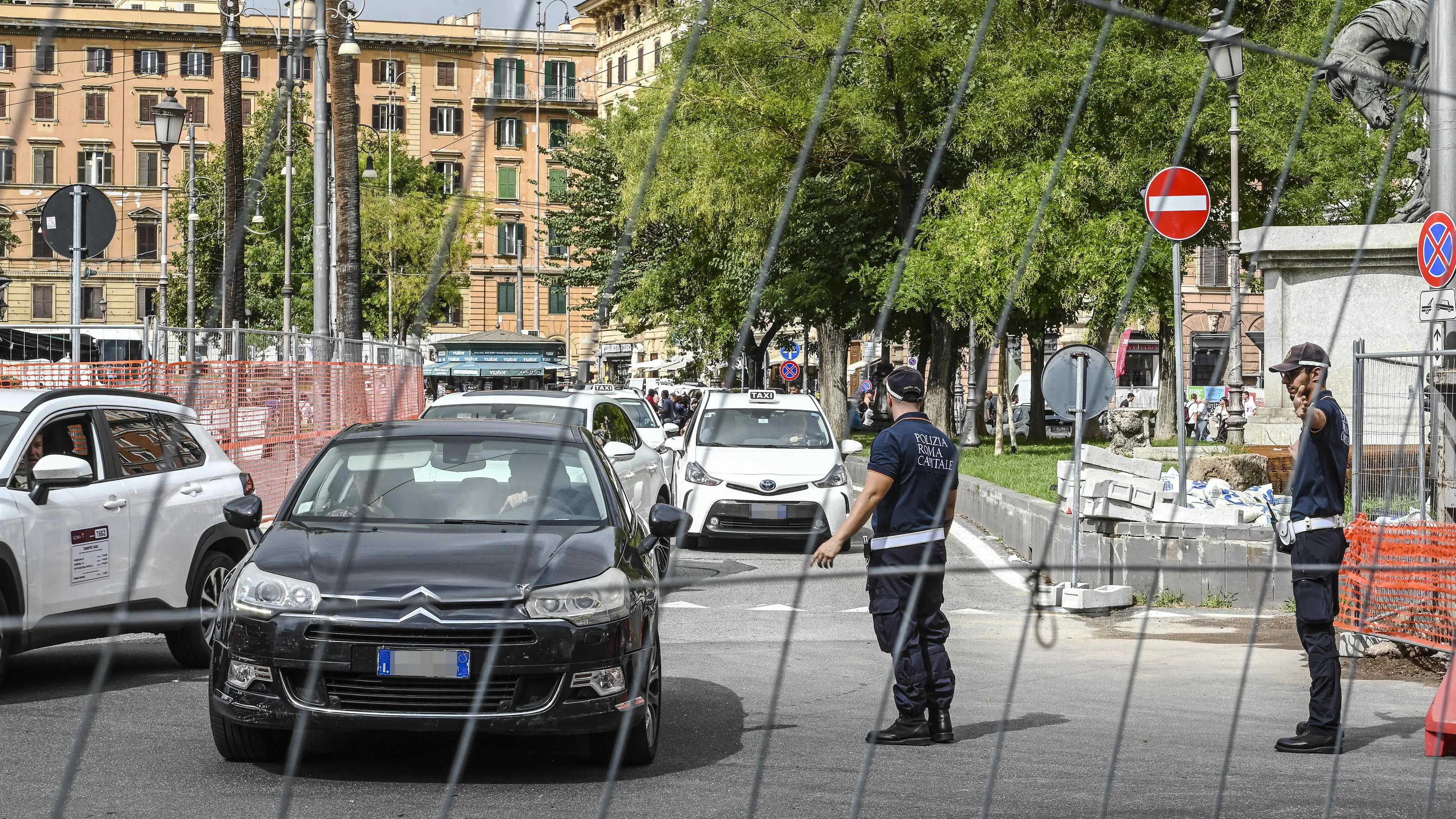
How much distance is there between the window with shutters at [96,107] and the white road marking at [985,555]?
6411mm

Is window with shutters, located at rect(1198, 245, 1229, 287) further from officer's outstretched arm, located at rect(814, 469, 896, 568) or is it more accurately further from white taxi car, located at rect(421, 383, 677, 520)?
officer's outstretched arm, located at rect(814, 469, 896, 568)

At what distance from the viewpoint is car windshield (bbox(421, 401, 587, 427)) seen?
546 inches

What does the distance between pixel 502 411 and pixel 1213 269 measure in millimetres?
39803

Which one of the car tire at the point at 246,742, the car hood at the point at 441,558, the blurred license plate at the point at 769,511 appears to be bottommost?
the blurred license plate at the point at 769,511

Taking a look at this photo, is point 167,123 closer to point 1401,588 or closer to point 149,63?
point 149,63

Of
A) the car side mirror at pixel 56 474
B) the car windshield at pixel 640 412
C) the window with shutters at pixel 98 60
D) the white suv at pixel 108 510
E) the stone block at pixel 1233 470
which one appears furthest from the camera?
the car windshield at pixel 640 412

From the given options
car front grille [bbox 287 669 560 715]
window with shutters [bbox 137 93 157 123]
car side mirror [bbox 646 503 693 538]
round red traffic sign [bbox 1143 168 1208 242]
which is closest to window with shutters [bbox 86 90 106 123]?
window with shutters [bbox 137 93 157 123]

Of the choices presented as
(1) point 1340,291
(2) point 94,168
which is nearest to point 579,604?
(2) point 94,168

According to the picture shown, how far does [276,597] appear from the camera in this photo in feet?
20.6

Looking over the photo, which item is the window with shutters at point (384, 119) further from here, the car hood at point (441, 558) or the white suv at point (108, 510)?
the car hood at point (441, 558)

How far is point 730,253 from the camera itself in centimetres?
3759

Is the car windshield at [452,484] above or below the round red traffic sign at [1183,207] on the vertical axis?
below

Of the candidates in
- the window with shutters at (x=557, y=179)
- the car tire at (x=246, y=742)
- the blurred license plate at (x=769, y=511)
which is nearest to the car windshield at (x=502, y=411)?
the blurred license plate at (x=769, y=511)

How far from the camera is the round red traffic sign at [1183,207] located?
12.5m
